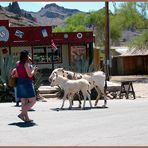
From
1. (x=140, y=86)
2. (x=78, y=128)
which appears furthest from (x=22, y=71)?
(x=140, y=86)

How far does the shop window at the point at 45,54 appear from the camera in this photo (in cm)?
3225

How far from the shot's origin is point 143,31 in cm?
5078

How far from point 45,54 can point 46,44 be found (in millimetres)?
1086

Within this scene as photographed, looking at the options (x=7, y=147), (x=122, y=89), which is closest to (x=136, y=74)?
(x=122, y=89)

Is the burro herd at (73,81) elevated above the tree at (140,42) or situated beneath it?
situated beneath

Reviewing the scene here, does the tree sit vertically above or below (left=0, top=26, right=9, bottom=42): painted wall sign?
below

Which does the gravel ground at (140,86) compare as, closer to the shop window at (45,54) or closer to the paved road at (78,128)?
the shop window at (45,54)

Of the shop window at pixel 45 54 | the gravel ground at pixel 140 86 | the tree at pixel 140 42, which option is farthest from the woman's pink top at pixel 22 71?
the tree at pixel 140 42

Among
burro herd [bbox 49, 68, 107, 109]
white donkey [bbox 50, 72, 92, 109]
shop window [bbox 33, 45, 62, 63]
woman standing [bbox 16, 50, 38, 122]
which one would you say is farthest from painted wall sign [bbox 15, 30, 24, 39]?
woman standing [bbox 16, 50, 38, 122]

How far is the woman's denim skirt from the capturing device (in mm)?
12336

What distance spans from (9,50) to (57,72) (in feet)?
50.6

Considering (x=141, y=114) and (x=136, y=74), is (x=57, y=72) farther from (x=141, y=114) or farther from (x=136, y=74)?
(x=136, y=74)

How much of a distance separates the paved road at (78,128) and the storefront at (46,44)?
1524cm

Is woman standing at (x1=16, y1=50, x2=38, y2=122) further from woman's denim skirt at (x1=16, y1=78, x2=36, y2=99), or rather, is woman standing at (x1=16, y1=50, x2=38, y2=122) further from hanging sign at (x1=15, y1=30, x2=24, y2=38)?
hanging sign at (x1=15, y1=30, x2=24, y2=38)
